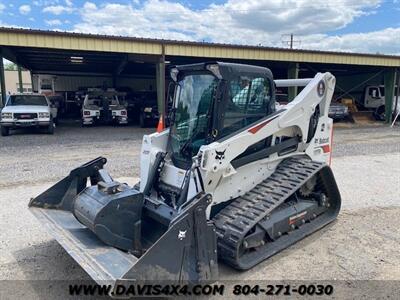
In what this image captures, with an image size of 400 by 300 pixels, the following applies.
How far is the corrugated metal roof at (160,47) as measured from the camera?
13.5m

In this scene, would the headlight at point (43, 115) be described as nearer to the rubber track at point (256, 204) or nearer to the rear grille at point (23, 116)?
the rear grille at point (23, 116)

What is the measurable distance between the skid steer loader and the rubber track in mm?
12

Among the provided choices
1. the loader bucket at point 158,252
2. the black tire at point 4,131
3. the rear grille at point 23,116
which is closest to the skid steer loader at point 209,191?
the loader bucket at point 158,252

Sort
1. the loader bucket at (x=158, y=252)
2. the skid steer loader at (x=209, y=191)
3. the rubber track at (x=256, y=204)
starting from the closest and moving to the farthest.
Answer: the loader bucket at (x=158, y=252) < the skid steer loader at (x=209, y=191) < the rubber track at (x=256, y=204)

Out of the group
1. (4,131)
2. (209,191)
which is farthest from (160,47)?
(209,191)

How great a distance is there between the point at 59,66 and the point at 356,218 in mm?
26619

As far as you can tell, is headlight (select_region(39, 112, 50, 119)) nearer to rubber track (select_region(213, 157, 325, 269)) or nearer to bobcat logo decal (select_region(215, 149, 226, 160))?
rubber track (select_region(213, 157, 325, 269))

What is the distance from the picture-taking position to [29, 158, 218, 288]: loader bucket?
316 centimetres

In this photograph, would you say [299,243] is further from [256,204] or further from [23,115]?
[23,115]

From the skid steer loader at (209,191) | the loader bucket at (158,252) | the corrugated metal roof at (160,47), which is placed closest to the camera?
the loader bucket at (158,252)

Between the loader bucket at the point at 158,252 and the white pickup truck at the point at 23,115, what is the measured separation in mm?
12215

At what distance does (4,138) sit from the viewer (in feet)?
48.4

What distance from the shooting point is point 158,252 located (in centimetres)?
320

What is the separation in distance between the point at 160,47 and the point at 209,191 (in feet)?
40.9
